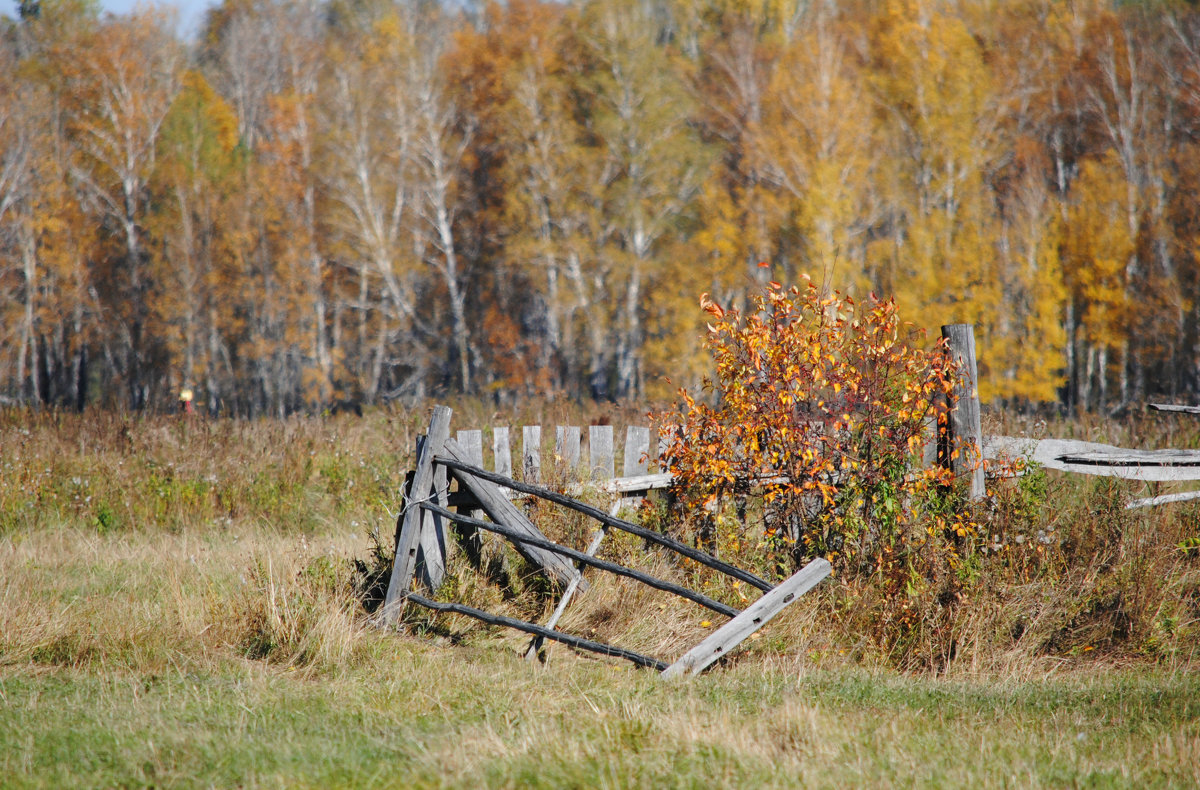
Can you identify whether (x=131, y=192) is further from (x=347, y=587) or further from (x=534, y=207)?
(x=347, y=587)

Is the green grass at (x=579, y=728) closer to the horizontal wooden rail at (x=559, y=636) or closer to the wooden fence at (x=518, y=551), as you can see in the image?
the horizontal wooden rail at (x=559, y=636)

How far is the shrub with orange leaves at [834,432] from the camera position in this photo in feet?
20.3

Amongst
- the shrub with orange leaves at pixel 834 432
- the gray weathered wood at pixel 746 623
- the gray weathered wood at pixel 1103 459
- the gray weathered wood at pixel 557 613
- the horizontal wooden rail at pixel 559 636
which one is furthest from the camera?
the gray weathered wood at pixel 1103 459

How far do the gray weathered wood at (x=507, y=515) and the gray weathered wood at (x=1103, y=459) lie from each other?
3.02m

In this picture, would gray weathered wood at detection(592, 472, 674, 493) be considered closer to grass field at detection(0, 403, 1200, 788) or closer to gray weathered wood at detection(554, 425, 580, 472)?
grass field at detection(0, 403, 1200, 788)

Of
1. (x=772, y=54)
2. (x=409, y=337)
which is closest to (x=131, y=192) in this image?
(x=409, y=337)

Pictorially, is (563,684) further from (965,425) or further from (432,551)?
(965,425)

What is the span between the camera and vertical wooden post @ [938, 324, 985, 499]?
639 centimetres

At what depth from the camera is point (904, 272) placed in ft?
87.4

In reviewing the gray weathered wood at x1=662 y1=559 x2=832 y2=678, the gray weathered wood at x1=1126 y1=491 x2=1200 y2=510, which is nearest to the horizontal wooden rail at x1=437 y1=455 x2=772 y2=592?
the gray weathered wood at x1=662 y1=559 x2=832 y2=678

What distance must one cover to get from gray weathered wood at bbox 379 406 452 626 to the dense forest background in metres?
19.5

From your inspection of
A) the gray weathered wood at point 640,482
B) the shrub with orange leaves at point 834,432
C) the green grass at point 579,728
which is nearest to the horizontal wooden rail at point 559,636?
the green grass at point 579,728

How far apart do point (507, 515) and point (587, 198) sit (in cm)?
2568

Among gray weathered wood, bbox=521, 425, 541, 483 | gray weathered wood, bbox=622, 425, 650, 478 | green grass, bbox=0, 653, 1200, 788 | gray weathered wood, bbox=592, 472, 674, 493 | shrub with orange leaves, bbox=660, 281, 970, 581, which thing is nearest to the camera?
green grass, bbox=0, 653, 1200, 788
